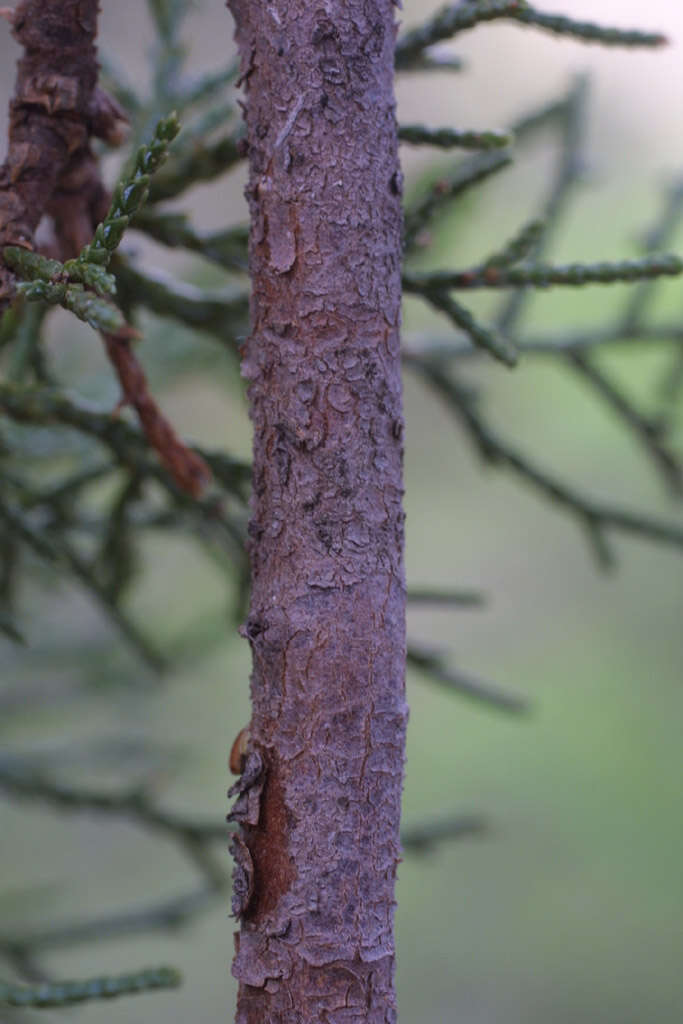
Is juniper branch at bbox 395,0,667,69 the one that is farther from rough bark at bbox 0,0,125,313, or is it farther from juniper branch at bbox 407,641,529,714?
juniper branch at bbox 407,641,529,714

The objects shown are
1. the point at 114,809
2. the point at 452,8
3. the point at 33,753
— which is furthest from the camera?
the point at 33,753

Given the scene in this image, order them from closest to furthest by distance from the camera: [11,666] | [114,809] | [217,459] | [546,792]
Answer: [217,459]
[114,809]
[11,666]
[546,792]

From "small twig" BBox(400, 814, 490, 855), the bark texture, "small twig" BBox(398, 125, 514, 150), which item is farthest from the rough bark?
"small twig" BBox(400, 814, 490, 855)

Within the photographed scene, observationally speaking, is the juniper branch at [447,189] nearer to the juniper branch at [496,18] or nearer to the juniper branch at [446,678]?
the juniper branch at [496,18]

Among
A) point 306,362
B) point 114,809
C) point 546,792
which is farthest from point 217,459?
point 546,792

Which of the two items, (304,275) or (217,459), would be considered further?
(217,459)

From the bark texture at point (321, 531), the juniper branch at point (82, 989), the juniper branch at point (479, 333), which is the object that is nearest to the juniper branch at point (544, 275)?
the juniper branch at point (479, 333)

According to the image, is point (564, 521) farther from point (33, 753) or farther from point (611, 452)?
point (33, 753)
